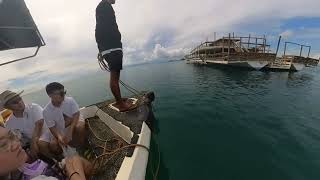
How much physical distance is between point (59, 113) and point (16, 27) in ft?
7.80

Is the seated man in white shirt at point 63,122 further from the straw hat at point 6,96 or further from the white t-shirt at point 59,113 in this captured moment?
the straw hat at point 6,96

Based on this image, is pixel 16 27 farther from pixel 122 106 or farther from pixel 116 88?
pixel 122 106

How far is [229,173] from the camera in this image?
5707 millimetres

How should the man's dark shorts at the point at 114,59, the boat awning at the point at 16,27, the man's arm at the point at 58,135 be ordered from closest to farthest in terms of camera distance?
the boat awning at the point at 16,27
the man's arm at the point at 58,135
the man's dark shorts at the point at 114,59

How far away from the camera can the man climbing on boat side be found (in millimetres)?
6191

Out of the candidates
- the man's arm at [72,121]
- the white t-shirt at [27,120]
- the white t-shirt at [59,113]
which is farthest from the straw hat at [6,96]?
the man's arm at [72,121]

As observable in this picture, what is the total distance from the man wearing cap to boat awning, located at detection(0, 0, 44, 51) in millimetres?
1064

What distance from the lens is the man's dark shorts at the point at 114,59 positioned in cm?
640

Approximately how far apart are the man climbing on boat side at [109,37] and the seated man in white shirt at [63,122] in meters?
1.46

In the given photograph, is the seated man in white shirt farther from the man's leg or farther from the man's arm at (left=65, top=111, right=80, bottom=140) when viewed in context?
the man's leg

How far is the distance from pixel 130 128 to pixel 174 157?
1.65 metres

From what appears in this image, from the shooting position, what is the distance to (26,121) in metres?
5.07

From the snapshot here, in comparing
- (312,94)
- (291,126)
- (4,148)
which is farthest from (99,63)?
(312,94)

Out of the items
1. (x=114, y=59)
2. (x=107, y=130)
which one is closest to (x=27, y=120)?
(x=107, y=130)
